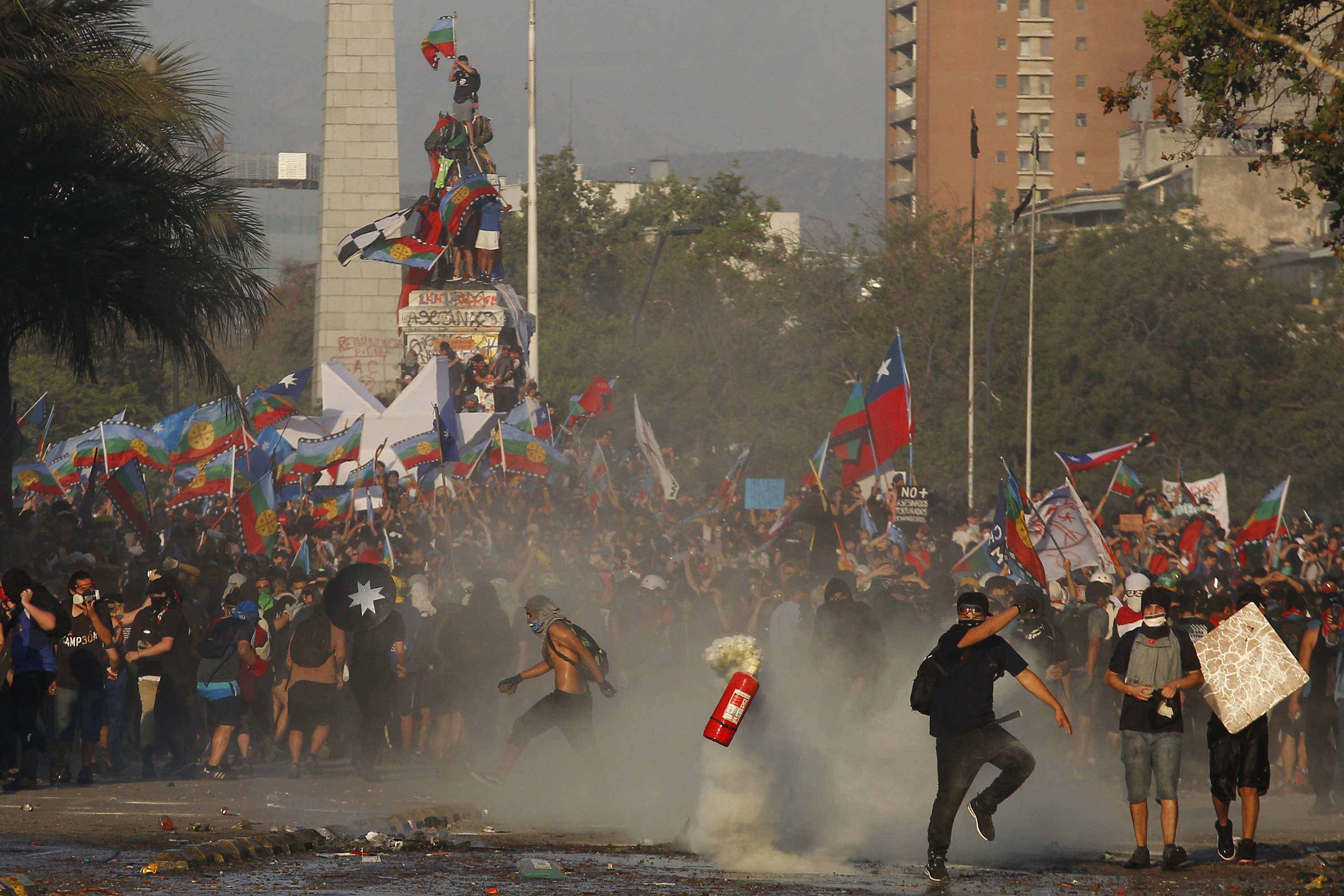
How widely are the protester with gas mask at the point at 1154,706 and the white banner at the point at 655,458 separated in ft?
52.3

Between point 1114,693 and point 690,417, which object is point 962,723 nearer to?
point 1114,693

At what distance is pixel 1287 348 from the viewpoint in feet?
125

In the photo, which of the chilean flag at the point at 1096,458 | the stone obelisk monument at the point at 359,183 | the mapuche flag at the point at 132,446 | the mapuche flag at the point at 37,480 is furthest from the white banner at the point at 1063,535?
the stone obelisk monument at the point at 359,183

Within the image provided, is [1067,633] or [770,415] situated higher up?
[770,415]

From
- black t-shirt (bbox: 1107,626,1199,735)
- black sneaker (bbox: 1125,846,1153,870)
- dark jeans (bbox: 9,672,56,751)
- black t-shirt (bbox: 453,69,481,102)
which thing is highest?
black t-shirt (bbox: 453,69,481,102)

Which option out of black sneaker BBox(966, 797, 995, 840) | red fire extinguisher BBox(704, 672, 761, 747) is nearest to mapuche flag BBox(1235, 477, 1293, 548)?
black sneaker BBox(966, 797, 995, 840)

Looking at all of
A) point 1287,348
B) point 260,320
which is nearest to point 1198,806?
point 260,320

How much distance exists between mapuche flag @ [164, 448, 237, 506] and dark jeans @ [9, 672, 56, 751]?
33.5ft

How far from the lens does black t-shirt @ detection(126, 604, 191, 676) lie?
42.3ft

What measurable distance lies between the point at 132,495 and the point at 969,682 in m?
12.0

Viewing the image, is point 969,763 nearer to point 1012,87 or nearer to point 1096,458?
point 1096,458

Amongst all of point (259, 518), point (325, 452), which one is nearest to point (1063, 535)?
point (259, 518)

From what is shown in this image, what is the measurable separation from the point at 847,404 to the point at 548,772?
11221 millimetres

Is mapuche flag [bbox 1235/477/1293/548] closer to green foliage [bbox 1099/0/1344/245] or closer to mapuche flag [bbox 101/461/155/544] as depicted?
green foliage [bbox 1099/0/1344/245]
